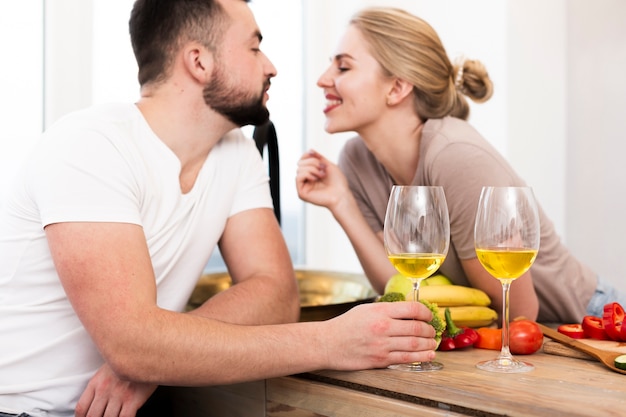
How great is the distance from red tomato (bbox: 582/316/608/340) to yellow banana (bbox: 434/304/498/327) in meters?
0.19

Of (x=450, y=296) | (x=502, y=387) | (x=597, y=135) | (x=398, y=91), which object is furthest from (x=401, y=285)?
(x=597, y=135)

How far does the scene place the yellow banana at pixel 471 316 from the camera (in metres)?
1.43

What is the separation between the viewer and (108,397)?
131 centimetres

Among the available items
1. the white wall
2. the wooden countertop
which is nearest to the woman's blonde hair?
the wooden countertop

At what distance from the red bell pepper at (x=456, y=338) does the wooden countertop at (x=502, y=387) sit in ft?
0.15

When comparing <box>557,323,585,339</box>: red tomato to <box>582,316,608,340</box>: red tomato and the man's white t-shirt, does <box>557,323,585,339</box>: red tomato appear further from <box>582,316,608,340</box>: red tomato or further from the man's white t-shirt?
the man's white t-shirt

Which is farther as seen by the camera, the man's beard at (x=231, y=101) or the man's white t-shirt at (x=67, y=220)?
the man's beard at (x=231, y=101)

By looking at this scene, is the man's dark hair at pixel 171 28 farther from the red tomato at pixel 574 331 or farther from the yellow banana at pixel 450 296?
the red tomato at pixel 574 331

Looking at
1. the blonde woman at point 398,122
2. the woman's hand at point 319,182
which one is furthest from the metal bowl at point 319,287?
the woman's hand at point 319,182

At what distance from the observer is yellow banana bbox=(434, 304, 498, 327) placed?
143cm

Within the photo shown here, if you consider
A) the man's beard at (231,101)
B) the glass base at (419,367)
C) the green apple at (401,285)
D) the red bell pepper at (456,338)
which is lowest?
the glass base at (419,367)

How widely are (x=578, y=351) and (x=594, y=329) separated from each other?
0.11m

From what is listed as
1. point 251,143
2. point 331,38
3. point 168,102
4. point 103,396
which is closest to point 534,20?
point 331,38

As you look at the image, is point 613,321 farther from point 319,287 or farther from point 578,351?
Result: point 319,287
